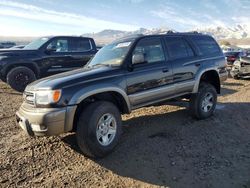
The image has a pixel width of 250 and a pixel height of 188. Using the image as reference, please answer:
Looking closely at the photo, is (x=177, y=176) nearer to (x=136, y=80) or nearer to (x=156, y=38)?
(x=136, y=80)

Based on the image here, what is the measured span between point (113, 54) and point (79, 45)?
18.1 feet

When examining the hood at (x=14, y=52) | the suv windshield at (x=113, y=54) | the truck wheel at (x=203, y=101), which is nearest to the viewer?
the suv windshield at (x=113, y=54)

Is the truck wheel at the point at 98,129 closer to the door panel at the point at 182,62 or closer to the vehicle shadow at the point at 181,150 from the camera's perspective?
the vehicle shadow at the point at 181,150

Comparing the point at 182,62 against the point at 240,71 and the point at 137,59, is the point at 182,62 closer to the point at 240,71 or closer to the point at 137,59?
the point at 137,59

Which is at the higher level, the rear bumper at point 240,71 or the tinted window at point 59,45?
the tinted window at point 59,45

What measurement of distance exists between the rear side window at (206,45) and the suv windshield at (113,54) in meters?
1.89

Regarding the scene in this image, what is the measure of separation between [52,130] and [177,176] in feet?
6.21

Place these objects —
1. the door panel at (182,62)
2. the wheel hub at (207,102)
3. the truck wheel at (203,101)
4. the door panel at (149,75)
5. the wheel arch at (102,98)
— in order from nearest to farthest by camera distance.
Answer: the wheel arch at (102,98), the door panel at (149,75), the door panel at (182,62), the truck wheel at (203,101), the wheel hub at (207,102)

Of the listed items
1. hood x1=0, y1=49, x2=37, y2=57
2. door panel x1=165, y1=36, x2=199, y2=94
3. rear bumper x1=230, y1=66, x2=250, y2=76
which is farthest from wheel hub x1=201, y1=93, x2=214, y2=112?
rear bumper x1=230, y1=66, x2=250, y2=76

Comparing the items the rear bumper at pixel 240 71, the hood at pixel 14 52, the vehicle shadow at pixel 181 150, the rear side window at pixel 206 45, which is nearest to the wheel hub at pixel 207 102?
the vehicle shadow at pixel 181 150

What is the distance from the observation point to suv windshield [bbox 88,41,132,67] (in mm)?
5289

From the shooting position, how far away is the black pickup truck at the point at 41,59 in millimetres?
9562

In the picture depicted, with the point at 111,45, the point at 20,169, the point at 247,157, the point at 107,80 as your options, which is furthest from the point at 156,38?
the point at 20,169

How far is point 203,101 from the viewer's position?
21.3 feet
